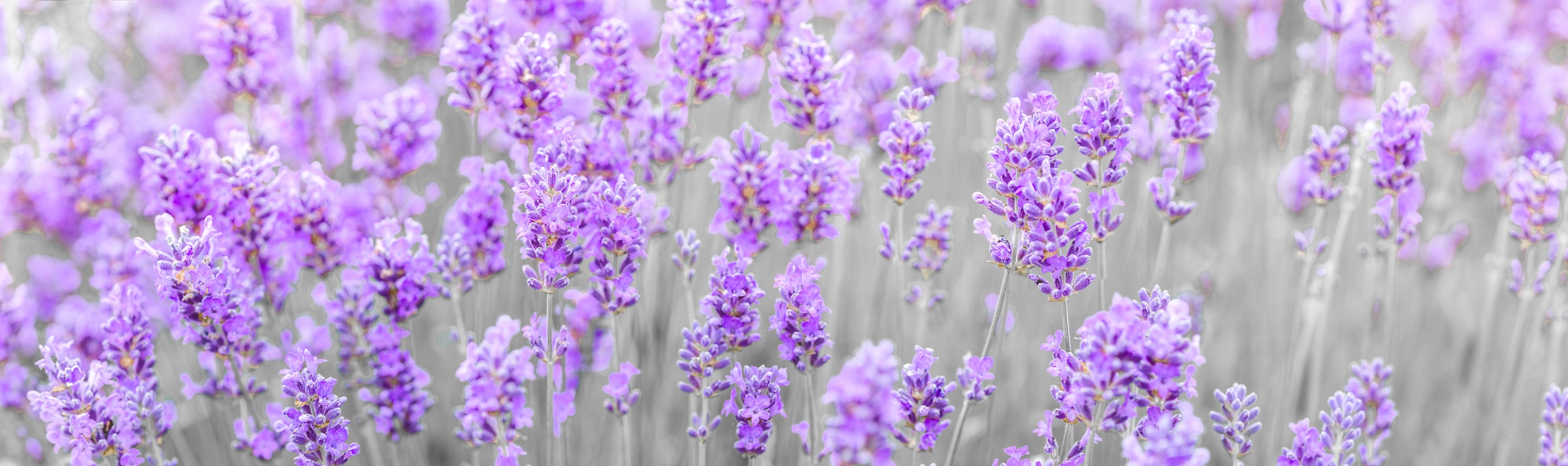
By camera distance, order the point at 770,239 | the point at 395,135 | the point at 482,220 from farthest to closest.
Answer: the point at 770,239 → the point at 395,135 → the point at 482,220

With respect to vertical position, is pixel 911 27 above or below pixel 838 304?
above

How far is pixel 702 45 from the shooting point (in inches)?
83.2

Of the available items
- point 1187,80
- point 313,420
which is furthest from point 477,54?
point 1187,80

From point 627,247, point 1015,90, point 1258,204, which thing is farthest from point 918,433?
point 1258,204

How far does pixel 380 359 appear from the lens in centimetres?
199

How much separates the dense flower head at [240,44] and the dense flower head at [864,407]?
1.88m

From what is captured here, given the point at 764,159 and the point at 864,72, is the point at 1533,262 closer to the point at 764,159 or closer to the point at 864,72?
the point at 864,72

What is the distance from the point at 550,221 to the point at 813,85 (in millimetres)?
630

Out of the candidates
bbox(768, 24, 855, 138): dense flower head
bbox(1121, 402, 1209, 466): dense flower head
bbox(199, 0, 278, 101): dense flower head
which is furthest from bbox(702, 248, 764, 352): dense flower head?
bbox(199, 0, 278, 101): dense flower head

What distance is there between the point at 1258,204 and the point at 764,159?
255 cm

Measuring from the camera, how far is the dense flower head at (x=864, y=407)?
1.26m

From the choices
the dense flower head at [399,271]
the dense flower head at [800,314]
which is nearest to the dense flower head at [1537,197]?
the dense flower head at [800,314]

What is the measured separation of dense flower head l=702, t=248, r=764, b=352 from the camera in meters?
1.79

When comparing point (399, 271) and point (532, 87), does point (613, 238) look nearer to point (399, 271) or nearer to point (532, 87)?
point (532, 87)
